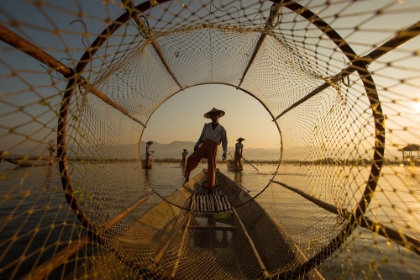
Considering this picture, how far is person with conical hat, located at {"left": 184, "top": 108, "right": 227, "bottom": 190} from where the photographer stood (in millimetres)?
5145

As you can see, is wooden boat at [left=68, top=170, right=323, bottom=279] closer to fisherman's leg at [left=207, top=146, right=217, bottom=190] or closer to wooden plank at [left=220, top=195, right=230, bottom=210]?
fisherman's leg at [left=207, top=146, right=217, bottom=190]

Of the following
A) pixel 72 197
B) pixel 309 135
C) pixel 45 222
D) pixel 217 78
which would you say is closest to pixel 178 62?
pixel 217 78

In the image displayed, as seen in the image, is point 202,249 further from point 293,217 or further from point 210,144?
point 210,144

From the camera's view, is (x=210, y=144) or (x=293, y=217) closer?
(x=293, y=217)

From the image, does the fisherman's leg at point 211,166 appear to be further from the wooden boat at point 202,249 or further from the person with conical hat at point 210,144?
the wooden boat at point 202,249

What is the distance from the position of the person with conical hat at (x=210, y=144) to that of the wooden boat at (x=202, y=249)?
115 centimetres

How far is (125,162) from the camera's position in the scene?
394 cm

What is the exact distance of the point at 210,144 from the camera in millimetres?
5254

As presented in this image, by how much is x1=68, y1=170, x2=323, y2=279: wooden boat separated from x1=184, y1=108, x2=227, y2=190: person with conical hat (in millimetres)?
1146

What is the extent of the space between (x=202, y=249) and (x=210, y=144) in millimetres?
2523

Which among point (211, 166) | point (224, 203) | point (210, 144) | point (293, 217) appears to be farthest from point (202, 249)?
point (224, 203)

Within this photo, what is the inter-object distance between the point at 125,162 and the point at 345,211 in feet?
11.0

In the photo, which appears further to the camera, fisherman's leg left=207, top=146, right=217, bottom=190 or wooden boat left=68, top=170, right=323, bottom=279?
fisherman's leg left=207, top=146, right=217, bottom=190

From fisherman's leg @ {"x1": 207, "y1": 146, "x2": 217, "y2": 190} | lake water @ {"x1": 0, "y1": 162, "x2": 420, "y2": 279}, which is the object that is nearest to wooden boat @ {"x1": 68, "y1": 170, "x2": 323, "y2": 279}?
lake water @ {"x1": 0, "y1": 162, "x2": 420, "y2": 279}
